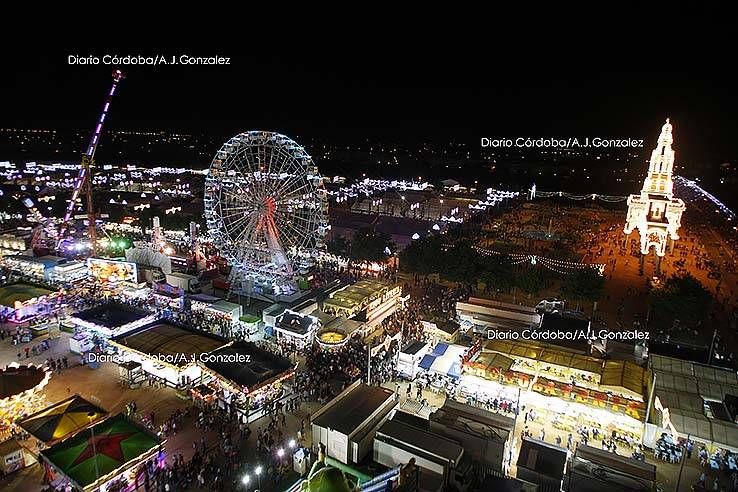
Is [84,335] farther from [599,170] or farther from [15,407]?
[599,170]

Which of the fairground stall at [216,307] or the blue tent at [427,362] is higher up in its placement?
the fairground stall at [216,307]

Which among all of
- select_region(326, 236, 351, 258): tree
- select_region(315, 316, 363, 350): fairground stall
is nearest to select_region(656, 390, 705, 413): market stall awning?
select_region(315, 316, 363, 350): fairground stall

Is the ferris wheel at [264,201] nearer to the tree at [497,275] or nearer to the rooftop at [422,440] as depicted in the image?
the tree at [497,275]

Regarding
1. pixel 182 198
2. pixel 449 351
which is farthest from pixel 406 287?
pixel 182 198

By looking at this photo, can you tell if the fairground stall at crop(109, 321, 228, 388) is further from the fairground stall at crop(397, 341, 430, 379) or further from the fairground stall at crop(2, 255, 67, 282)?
the fairground stall at crop(2, 255, 67, 282)

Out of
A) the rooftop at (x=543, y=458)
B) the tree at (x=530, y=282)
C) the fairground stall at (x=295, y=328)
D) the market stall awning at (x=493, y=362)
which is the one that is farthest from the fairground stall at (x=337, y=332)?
the tree at (x=530, y=282)

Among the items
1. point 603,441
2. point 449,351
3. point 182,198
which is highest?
point 182,198

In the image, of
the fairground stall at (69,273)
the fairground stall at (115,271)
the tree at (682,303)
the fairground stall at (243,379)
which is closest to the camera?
the fairground stall at (243,379)
